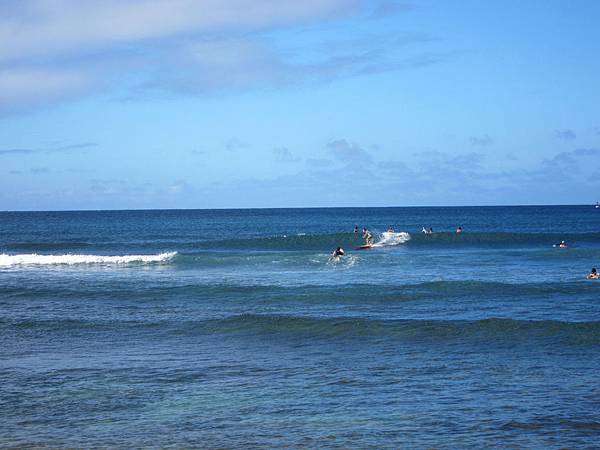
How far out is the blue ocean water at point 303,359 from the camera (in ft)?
42.9

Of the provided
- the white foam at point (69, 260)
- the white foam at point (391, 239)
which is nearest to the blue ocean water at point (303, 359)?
the white foam at point (69, 260)

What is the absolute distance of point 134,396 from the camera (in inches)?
600

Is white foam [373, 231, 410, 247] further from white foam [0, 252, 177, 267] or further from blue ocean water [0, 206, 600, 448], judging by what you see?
blue ocean water [0, 206, 600, 448]

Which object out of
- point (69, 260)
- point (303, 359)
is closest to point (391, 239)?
point (69, 260)

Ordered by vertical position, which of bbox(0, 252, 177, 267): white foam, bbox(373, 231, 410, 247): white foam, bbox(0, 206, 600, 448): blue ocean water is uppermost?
bbox(373, 231, 410, 247): white foam

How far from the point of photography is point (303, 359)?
61.2 feet

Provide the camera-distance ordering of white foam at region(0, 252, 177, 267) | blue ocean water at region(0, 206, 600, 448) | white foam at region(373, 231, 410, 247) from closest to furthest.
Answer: blue ocean water at region(0, 206, 600, 448) → white foam at region(0, 252, 177, 267) → white foam at region(373, 231, 410, 247)

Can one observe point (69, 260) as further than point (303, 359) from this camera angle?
Yes

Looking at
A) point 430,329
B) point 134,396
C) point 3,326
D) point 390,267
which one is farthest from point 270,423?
point 390,267

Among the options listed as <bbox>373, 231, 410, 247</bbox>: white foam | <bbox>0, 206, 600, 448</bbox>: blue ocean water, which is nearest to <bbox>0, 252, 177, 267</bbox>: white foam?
<bbox>0, 206, 600, 448</bbox>: blue ocean water

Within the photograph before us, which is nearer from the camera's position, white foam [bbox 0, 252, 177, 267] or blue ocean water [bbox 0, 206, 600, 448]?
blue ocean water [bbox 0, 206, 600, 448]

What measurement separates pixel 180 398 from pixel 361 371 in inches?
176

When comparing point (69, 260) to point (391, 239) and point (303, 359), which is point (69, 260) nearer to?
point (391, 239)

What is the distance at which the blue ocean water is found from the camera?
13.1 metres
